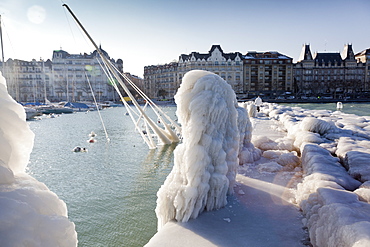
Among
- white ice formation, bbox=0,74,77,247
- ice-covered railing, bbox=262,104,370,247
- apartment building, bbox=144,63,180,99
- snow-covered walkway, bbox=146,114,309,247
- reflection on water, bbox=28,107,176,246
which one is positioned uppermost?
apartment building, bbox=144,63,180,99

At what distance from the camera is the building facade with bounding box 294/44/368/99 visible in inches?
3548

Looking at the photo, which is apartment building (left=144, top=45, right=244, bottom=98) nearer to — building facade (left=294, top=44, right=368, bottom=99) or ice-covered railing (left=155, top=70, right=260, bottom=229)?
building facade (left=294, top=44, right=368, bottom=99)

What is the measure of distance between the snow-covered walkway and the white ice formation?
8.23 feet

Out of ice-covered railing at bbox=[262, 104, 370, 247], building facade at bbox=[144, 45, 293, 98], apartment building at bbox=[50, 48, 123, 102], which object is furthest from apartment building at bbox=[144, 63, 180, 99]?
ice-covered railing at bbox=[262, 104, 370, 247]

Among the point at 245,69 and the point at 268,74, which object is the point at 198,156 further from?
the point at 268,74

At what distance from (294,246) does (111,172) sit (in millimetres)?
9300

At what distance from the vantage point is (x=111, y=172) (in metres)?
11.7

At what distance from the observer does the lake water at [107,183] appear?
21.3ft

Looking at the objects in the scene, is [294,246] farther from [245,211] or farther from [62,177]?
[62,177]

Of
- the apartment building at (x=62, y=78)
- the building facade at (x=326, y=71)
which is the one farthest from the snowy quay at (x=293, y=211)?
the building facade at (x=326, y=71)

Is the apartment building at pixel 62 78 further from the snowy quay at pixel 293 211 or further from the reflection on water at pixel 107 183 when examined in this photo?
the snowy quay at pixel 293 211

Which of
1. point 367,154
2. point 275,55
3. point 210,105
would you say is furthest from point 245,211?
point 275,55

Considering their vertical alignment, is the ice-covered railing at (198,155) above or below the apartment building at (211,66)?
below

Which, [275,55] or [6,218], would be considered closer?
[6,218]
